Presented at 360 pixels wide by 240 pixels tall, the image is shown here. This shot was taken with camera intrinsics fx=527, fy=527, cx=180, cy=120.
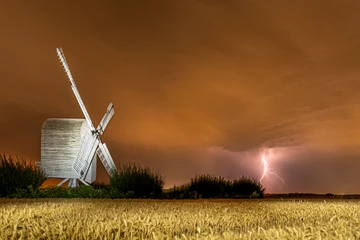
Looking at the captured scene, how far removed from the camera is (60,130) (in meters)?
25.2

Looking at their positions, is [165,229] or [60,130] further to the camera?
[60,130]

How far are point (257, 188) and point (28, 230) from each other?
1679 centimetres

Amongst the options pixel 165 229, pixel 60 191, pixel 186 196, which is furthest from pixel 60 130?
pixel 165 229

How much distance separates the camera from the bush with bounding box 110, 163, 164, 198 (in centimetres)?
1900

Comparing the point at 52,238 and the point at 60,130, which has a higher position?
the point at 60,130

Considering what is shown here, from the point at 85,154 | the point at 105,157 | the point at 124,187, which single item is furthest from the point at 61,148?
the point at 124,187

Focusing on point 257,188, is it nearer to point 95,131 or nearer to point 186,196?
point 186,196

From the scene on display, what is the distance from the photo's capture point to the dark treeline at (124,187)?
18.8 metres

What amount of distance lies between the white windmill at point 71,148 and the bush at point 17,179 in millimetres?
4281

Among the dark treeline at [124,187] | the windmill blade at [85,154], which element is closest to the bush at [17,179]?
the dark treeline at [124,187]


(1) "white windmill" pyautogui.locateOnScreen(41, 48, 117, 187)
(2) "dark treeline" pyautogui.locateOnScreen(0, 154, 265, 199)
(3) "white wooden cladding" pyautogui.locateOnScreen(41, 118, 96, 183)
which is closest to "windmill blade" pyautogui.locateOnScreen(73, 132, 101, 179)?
(1) "white windmill" pyautogui.locateOnScreen(41, 48, 117, 187)

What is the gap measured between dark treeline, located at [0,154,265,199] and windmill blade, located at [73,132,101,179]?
12.1 ft

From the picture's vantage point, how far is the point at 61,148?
25.1 meters

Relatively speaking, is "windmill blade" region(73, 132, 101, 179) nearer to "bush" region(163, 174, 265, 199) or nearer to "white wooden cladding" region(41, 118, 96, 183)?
"white wooden cladding" region(41, 118, 96, 183)
